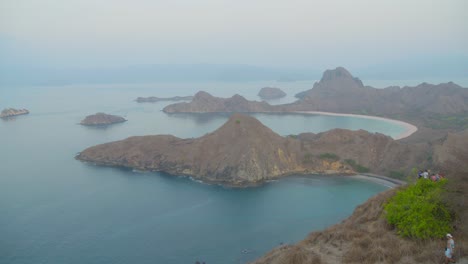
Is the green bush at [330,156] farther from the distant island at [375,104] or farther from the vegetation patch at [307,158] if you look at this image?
the distant island at [375,104]

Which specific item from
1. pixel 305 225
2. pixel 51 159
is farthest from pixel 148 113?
pixel 305 225

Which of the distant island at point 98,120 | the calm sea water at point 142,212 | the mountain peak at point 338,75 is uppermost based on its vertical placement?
the mountain peak at point 338,75

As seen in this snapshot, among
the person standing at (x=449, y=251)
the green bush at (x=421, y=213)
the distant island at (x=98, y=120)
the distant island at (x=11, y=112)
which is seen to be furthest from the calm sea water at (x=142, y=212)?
the distant island at (x=11, y=112)

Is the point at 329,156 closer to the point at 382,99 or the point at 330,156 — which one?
the point at 330,156

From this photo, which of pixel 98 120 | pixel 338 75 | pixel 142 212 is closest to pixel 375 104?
pixel 338 75

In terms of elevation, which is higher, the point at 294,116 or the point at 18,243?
the point at 294,116

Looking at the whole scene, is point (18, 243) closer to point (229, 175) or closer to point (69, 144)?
point (229, 175)

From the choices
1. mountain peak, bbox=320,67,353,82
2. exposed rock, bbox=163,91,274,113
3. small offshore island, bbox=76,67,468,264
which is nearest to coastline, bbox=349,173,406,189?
small offshore island, bbox=76,67,468,264
